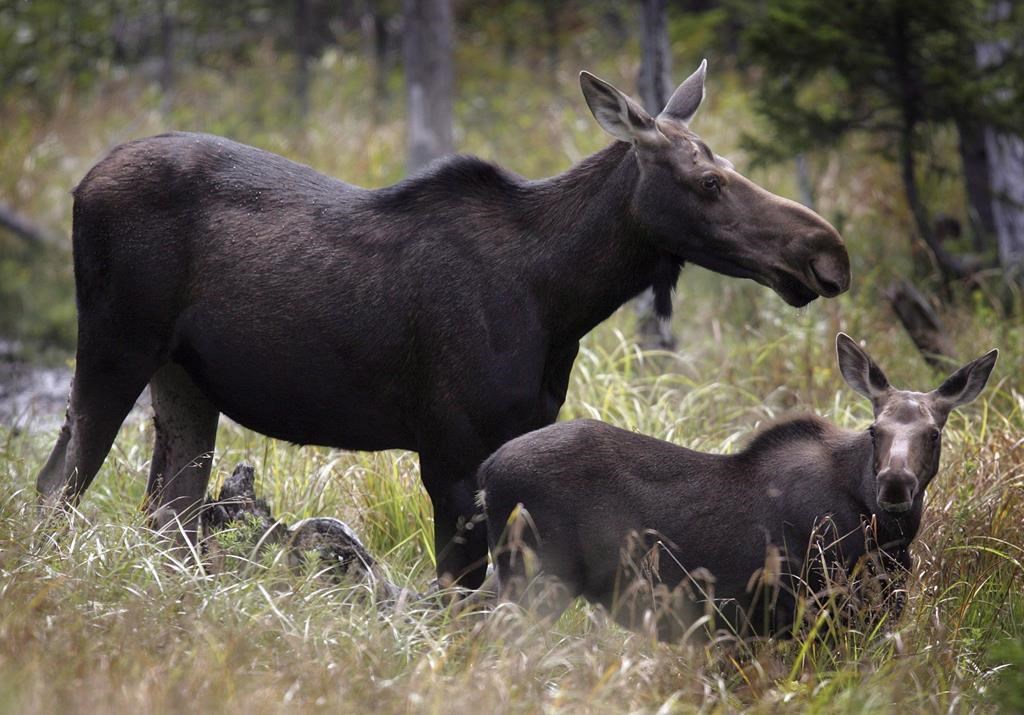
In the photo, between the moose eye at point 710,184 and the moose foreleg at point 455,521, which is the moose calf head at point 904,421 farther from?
the moose foreleg at point 455,521

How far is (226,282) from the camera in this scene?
5.48 meters

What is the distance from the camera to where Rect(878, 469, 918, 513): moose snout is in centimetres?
473

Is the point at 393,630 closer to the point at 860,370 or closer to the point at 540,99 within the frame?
the point at 860,370

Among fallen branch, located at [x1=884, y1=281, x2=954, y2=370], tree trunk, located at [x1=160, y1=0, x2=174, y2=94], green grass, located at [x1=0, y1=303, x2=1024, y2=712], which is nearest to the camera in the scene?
green grass, located at [x1=0, y1=303, x2=1024, y2=712]

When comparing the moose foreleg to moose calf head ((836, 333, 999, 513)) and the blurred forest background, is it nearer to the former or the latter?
moose calf head ((836, 333, 999, 513))

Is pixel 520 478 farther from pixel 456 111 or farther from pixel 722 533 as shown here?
pixel 456 111

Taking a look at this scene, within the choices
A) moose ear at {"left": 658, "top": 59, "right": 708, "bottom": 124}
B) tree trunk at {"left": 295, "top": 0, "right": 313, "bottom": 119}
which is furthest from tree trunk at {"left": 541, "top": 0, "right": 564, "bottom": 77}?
moose ear at {"left": 658, "top": 59, "right": 708, "bottom": 124}

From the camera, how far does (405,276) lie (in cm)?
532

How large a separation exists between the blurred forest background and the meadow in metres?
0.59

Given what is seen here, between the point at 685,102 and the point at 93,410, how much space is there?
2.74 m

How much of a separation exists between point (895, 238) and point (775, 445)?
6.09 meters

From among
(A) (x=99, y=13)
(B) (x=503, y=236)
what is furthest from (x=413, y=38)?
(B) (x=503, y=236)

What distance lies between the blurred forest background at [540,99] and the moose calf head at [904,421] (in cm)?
310

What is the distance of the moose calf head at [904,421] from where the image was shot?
4777mm
